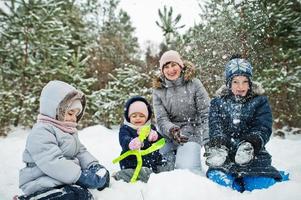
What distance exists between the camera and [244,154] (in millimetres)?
3066

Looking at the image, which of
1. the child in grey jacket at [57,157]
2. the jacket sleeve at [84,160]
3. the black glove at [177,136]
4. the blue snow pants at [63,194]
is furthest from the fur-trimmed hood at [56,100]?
the black glove at [177,136]

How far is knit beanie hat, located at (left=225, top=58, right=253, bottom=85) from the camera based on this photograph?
3.46 metres

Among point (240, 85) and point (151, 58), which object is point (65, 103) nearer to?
point (240, 85)

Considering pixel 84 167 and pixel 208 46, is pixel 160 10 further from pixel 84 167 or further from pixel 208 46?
pixel 84 167

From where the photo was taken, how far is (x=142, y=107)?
3.86 m

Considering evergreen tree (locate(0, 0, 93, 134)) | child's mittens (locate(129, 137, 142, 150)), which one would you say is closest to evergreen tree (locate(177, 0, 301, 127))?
evergreen tree (locate(0, 0, 93, 134))

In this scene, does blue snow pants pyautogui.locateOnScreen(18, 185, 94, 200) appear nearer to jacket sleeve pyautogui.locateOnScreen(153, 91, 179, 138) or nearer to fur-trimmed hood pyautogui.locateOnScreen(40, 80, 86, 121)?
fur-trimmed hood pyautogui.locateOnScreen(40, 80, 86, 121)

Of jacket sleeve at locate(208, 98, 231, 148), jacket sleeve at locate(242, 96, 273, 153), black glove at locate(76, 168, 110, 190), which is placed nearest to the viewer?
black glove at locate(76, 168, 110, 190)

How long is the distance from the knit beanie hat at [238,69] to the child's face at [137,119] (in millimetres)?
1043

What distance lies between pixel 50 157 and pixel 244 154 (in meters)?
1.71

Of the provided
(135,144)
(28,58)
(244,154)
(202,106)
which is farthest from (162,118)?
(28,58)

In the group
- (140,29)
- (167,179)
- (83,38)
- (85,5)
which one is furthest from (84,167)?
(140,29)

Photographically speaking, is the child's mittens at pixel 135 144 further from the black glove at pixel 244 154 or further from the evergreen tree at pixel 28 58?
the evergreen tree at pixel 28 58

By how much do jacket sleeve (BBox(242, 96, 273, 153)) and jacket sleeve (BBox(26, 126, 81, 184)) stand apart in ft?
5.34
